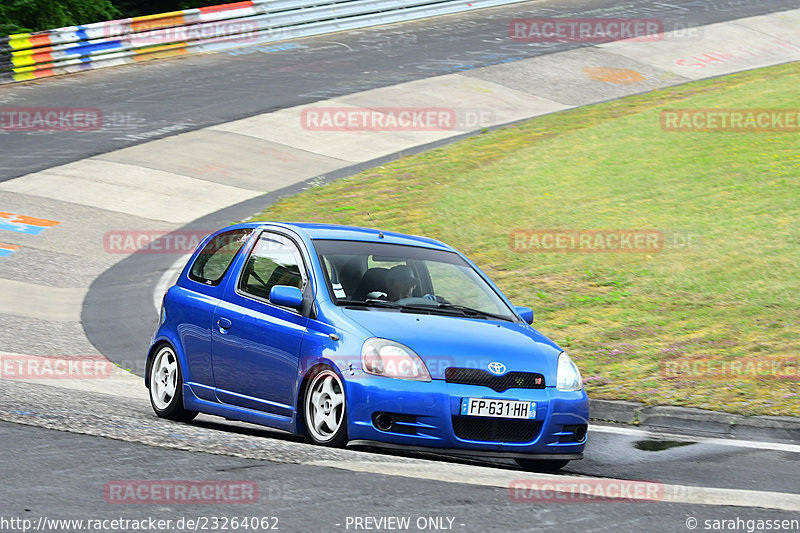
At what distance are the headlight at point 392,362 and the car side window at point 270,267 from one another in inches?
40.9

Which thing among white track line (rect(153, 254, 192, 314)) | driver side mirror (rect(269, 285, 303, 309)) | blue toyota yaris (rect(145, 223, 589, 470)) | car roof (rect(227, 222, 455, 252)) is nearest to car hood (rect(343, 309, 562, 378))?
blue toyota yaris (rect(145, 223, 589, 470))

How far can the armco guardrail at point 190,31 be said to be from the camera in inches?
1039

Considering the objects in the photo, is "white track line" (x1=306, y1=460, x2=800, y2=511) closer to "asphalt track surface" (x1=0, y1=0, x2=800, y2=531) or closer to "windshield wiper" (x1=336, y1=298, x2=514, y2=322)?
"asphalt track surface" (x1=0, y1=0, x2=800, y2=531)

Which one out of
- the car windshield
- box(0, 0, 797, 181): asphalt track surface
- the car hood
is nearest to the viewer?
the car hood

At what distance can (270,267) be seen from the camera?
8.27 meters

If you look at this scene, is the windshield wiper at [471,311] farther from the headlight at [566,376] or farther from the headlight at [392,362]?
the headlight at [392,362]

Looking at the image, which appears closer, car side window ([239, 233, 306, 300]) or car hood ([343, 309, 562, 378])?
car hood ([343, 309, 562, 378])

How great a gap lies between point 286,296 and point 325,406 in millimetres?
831

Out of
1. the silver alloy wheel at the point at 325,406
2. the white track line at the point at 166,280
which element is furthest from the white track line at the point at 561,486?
the white track line at the point at 166,280

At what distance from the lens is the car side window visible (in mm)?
8000

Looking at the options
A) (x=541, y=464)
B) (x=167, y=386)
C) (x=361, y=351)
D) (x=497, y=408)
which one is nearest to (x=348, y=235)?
(x=361, y=351)

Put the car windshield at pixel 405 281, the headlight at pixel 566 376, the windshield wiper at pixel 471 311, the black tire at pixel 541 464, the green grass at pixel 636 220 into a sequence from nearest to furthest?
1. the headlight at pixel 566 376
2. the black tire at pixel 541 464
3. the car windshield at pixel 405 281
4. the windshield wiper at pixel 471 311
5. the green grass at pixel 636 220

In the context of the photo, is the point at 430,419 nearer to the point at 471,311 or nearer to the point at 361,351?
the point at 361,351

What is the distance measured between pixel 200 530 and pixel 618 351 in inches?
262
